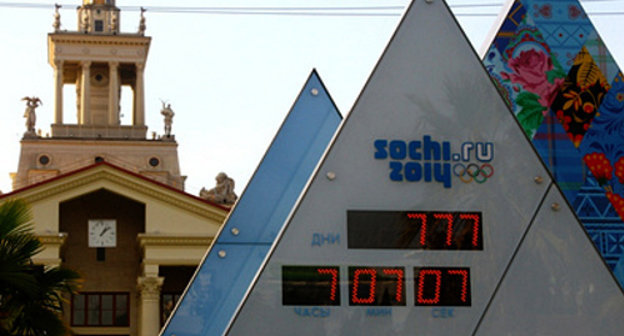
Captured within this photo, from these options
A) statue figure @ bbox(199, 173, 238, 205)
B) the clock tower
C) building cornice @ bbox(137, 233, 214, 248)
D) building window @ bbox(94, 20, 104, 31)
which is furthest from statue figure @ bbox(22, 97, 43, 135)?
building cornice @ bbox(137, 233, 214, 248)

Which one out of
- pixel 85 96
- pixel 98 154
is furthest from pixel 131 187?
pixel 85 96

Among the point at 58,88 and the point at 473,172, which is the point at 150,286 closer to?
Result: the point at 58,88

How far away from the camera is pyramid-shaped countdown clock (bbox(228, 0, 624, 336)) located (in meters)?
13.5

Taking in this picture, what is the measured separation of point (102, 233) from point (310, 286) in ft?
132

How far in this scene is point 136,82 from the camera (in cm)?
8500

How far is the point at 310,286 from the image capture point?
13.5 m

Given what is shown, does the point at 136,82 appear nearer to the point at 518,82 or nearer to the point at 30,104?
the point at 30,104

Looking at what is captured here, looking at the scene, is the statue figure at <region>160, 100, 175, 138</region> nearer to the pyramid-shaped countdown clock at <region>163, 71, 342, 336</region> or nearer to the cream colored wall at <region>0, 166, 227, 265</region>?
the cream colored wall at <region>0, 166, 227, 265</region>

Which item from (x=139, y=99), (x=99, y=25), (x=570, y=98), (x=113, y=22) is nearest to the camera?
(x=570, y=98)

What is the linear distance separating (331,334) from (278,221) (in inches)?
239

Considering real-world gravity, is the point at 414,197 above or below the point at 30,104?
below

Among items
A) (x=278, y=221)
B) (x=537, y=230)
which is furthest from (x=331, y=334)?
(x=278, y=221)

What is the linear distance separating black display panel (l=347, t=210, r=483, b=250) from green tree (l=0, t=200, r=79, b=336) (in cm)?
427

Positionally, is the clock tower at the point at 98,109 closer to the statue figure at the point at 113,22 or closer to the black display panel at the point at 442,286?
the statue figure at the point at 113,22
